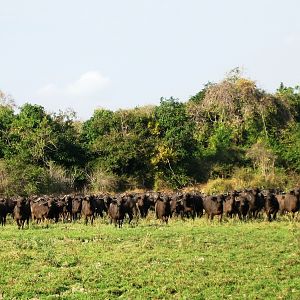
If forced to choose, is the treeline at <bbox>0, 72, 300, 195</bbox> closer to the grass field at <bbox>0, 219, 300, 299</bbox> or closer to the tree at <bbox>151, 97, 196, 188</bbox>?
the tree at <bbox>151, 97, 196, 188</bbox>

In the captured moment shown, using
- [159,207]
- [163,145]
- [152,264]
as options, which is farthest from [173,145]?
[152,264]

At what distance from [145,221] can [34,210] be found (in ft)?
15.3

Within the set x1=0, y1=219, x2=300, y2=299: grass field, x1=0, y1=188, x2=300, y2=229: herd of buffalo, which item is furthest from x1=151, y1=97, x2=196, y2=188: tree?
x1=0, y1=219, x2=300, y2=299: grass field

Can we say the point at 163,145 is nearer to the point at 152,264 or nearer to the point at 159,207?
the point at 159,207

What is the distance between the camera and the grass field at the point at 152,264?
12211mm

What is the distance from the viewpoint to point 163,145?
47.3 metres

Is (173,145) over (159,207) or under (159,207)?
over

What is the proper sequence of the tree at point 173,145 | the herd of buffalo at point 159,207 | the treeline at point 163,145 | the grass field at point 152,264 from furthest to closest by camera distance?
the tree at point 173,145
the treeline at point 163,145
the herd of buffalo at point 159,207
the grass field at point 152,264

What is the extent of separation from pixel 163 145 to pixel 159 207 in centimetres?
2110

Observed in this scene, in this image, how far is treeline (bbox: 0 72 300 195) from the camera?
146ft

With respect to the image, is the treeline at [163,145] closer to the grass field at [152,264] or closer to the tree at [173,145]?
the tree at [173,145]

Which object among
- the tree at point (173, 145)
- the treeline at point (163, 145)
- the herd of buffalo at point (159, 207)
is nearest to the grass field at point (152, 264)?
the herd of buffalo at point (159, 207)

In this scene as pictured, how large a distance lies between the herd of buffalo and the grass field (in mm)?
3492

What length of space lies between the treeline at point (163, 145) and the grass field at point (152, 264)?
22.4m
